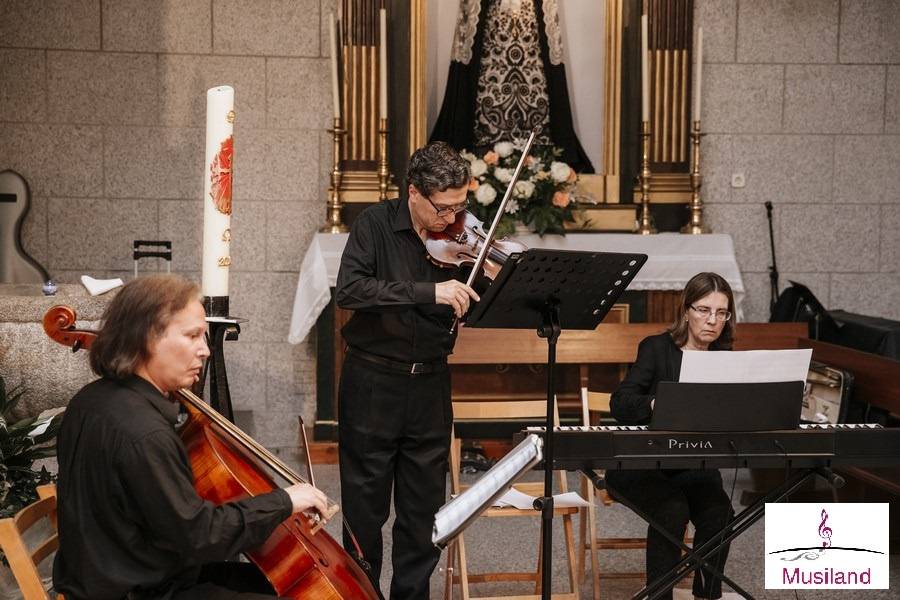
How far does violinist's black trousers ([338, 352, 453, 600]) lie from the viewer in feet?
11.4

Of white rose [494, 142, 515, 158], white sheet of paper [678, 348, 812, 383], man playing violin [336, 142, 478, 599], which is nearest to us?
white sheet of paper [678, 348, 812, 383]

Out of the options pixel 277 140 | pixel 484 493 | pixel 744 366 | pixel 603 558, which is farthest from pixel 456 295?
pixel 277 140

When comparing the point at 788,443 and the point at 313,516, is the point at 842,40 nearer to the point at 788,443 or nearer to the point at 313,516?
the point at 788,443

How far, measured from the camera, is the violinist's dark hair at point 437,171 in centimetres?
330

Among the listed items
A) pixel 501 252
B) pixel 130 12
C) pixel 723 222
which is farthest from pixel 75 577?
pixel 723 222

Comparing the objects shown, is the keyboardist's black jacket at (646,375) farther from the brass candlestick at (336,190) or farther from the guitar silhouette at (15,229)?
the guitar silhouette at (15,229)

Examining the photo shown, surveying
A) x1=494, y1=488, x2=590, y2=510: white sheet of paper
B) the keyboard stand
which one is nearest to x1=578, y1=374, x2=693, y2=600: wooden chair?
x1=494, y1=488, x2=590, y2=510: white sheet of paper

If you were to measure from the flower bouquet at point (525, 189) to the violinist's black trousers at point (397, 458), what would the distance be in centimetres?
253

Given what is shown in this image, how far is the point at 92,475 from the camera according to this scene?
7.36 feet

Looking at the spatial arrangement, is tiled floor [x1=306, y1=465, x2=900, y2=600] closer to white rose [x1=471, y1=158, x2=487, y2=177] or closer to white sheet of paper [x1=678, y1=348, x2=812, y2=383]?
white sheet of paper [x1=678, y1=348, x2=812, y2=383]

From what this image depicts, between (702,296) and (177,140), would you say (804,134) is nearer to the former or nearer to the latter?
(702,296)

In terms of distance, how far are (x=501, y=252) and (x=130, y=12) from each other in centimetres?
383

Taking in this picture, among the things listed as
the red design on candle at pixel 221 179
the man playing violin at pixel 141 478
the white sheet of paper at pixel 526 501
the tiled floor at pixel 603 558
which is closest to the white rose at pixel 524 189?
the tiled floor at pixel 603 558

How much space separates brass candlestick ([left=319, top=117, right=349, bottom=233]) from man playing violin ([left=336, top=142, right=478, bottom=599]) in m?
2.73
